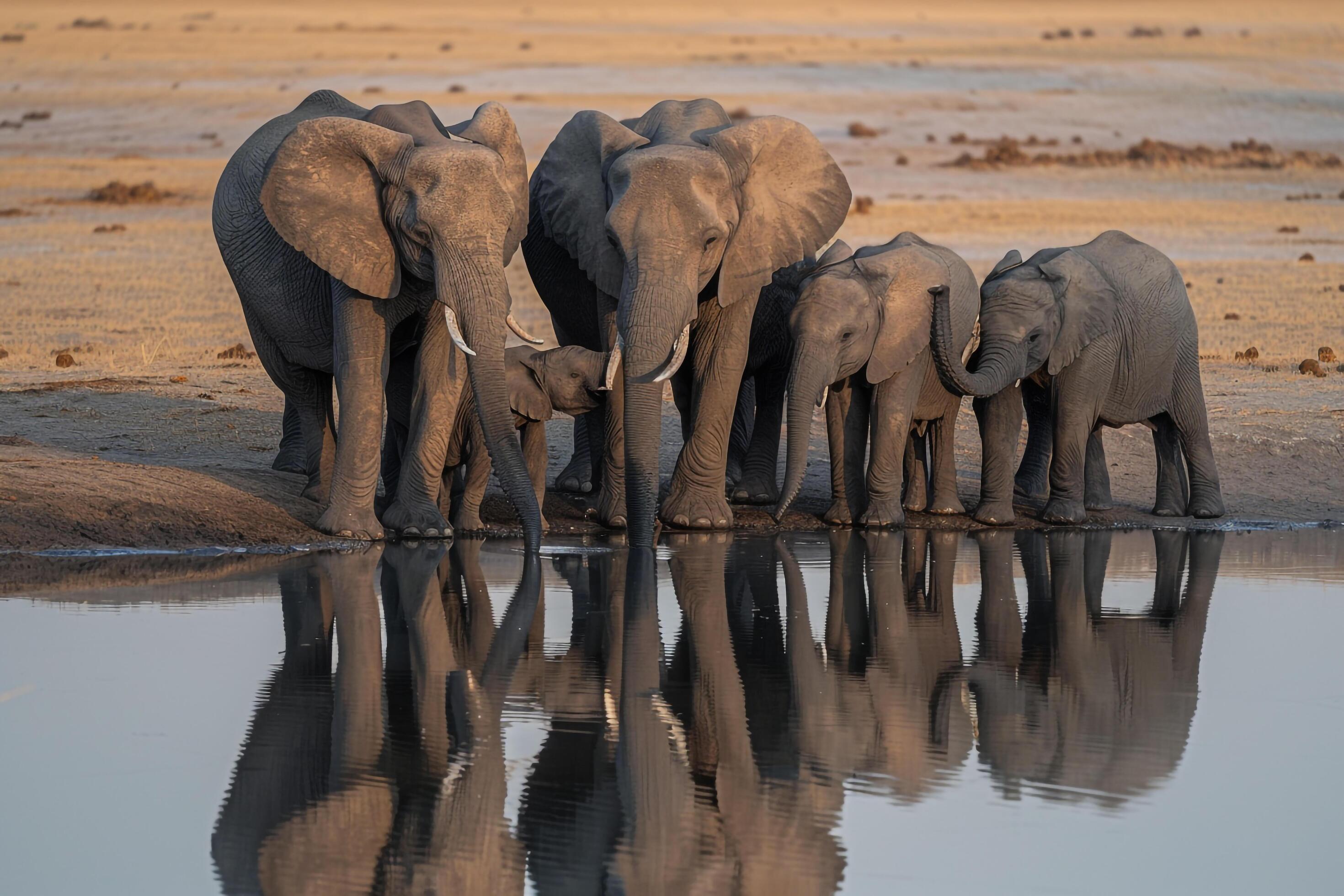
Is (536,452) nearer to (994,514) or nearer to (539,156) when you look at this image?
(994,514)

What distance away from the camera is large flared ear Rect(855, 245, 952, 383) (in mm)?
11727

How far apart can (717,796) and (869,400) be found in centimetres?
611

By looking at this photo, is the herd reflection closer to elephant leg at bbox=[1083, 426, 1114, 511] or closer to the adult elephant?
the adult elephant

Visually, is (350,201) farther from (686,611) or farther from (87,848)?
(87,848)

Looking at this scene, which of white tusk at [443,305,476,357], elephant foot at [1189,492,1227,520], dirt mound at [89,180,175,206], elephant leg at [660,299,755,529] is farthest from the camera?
dirt mound at [89,180,175,206]

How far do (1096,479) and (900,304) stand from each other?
1956 millimetres

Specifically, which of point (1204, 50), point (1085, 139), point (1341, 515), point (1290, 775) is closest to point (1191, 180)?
point (1085, 139)

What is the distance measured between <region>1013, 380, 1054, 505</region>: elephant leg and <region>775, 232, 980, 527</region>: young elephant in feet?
2.72

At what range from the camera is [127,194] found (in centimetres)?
3494

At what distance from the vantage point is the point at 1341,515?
12.7m

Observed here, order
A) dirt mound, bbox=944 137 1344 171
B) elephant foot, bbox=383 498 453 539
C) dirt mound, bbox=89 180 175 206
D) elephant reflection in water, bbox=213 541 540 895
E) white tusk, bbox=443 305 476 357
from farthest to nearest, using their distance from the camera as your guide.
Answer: dirt mound, bbox=944 137 1344 171 → dirt mound, bbox=89 180 175 206 → elephant foot, bbox=383 498 453 539 → white tusk, bbox=443 305 476 357 → elephant reflection in water, bbox=213 541 540 895

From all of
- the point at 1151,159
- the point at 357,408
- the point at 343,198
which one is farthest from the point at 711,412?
the point at 1151,159

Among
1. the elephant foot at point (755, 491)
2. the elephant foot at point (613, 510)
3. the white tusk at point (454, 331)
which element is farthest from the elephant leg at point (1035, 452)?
the white tusk at point (454, 331)

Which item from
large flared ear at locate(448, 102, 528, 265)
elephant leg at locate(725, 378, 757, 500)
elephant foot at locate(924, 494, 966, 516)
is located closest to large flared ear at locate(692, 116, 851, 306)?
large flared ear at locate(448, 102, 528, 265)
